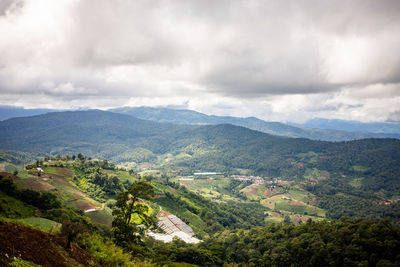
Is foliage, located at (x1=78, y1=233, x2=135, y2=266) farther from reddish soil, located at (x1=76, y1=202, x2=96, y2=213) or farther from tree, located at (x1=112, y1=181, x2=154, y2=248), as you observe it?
reddish soil, located at (x1=76, y1=202, x2=96, y2=213)

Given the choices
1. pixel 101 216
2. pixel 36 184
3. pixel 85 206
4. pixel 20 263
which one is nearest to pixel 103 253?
pixel 20 263

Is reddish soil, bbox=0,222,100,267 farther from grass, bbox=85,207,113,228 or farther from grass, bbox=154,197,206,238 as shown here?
grass, bbox=154,197,206,238

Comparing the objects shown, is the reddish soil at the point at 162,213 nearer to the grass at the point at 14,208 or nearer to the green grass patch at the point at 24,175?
the green grass patch at the point at 24,175

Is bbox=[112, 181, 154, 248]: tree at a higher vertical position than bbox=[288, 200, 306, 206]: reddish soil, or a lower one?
higher

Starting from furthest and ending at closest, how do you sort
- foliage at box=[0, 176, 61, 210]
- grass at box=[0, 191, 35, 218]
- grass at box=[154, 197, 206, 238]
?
grass at box=[154, 197, 206, 238] → foliage at box=[0, 176, 61, 210] → grass at box=[0, 191, 35, 218]

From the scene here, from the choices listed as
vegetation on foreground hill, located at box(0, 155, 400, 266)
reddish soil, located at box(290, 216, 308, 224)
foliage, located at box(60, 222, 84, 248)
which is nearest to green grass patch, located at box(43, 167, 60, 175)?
vegetation on foreground hill, located at box(0, 155, 400, 266)

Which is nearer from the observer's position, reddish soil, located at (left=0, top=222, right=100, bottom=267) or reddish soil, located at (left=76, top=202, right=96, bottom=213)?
reddish soil, located at (left=0, top=222, right=100, bottom=267)

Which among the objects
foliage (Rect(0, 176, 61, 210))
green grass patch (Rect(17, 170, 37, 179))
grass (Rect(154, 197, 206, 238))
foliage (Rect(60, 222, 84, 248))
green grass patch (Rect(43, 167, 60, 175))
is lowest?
grass (Rect(154, 197, 206, 238))

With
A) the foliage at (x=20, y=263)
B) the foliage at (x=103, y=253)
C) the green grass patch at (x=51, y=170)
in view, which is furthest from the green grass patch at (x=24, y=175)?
the foliage at (x=20, y=263)

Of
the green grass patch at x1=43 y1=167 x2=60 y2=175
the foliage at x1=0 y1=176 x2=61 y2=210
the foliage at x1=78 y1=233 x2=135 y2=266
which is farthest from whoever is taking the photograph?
the green grass patch at x1=43 y1=167 x2=60 y2=175
